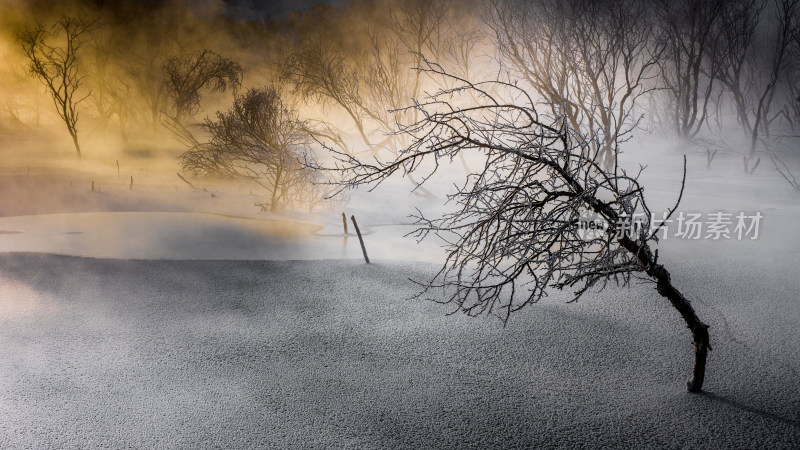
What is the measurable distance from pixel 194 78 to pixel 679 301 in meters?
7.29

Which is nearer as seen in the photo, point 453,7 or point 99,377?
point 99,377

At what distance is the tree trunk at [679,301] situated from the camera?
129 inches

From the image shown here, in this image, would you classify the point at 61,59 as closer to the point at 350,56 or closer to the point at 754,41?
the point at 350,56

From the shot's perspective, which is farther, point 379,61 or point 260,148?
point 379,61

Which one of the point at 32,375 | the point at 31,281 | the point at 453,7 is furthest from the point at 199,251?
the point at 453,7

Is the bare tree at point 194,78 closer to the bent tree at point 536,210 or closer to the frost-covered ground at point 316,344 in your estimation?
the frost-covered ground at point 316,344

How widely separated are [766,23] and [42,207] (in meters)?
16.6

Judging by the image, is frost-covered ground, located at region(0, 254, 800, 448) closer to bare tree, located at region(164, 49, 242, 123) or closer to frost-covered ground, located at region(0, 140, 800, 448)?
frost-covered ground, located at region(0, 140, 800, 448)

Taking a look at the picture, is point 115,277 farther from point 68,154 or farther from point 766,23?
point 766,23

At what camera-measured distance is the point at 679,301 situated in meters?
3.45

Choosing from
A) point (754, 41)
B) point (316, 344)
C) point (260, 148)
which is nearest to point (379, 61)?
point (260, 148)

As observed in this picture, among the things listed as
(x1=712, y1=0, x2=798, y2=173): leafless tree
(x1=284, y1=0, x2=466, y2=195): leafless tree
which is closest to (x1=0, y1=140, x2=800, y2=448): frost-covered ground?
(x1=284, y1=0, x2=466, y2=195): leafless tree

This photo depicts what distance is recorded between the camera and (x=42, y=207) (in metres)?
7.11

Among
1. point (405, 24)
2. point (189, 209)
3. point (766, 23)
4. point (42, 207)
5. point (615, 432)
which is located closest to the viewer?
point (615, 432)
